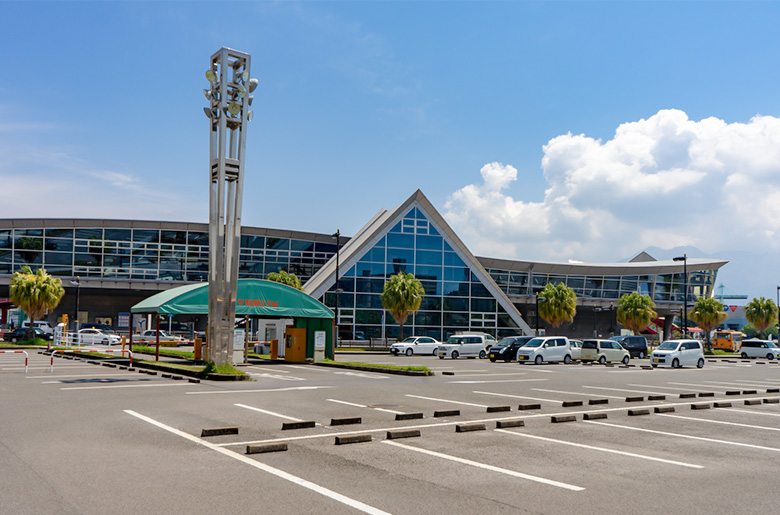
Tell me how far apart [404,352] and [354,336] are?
36.8 ft

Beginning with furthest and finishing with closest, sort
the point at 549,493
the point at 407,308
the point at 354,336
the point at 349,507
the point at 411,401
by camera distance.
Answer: the point at 354,336, the point at 407,308, the point at 411,401, the point at 549,493, the point at 349,507

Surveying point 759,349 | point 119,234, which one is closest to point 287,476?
point 759,349

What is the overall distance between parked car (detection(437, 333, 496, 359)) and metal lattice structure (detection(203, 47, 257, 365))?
2539 cm

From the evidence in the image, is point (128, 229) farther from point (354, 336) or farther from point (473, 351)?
point (473, 351)

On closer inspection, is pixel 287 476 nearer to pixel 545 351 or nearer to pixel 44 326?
pixel 545 351

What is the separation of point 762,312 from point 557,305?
26620mm

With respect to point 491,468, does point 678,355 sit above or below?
below

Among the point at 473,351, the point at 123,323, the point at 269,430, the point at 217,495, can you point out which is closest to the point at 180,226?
the point at 123,323

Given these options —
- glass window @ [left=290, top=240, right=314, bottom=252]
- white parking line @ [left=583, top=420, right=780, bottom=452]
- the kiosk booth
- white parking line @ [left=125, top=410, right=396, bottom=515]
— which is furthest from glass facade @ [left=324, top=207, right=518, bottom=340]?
white parking line @ [left=125, top=410, right=396, bottom=515]

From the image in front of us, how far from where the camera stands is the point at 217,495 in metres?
7.21

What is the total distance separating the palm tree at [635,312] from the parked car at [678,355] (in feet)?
86.5

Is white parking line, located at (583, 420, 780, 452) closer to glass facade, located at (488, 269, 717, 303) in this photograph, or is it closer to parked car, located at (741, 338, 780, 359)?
parked car, located at (741, 338, 780, 359)

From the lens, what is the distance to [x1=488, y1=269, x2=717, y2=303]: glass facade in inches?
3100

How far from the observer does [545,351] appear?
1487 inches
